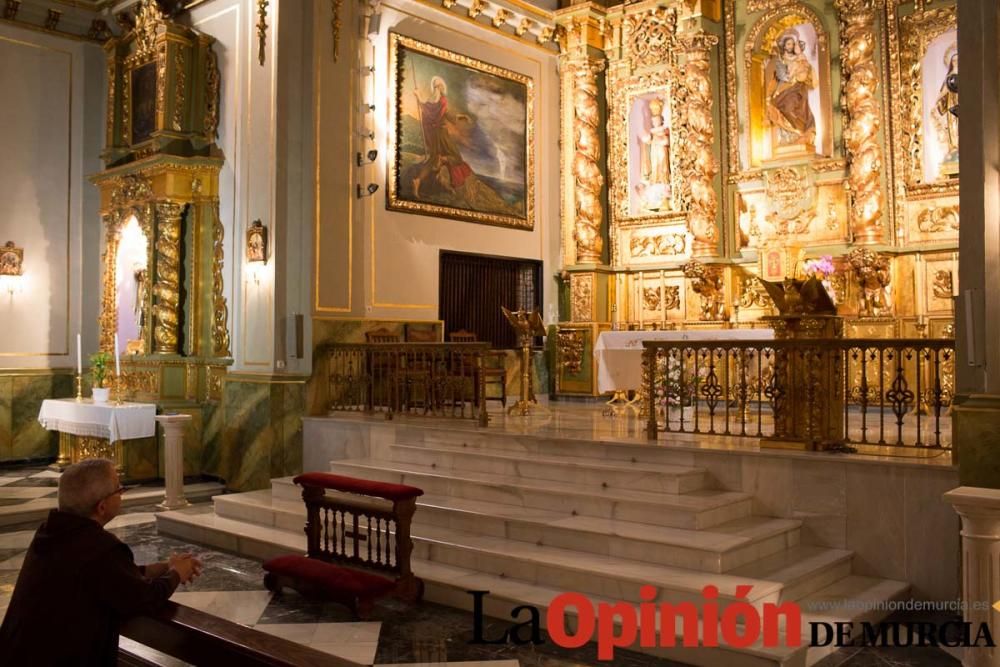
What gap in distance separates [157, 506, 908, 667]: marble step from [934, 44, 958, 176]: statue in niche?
6731mm

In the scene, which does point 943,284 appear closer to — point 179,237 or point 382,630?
point 382,630

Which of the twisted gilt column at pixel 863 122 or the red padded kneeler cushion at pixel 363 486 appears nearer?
the red padded kneeler cushion at pixel 363 486

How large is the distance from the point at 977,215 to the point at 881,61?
6.45m

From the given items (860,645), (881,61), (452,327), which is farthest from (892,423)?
(452,327)

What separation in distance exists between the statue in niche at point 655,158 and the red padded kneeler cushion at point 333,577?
8977 millimetres

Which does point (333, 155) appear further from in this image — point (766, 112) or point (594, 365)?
point (766, 112)

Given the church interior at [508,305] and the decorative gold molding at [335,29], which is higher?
the decorative gold molding at [335,29]

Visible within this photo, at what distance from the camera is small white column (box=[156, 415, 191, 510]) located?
8.75 meters

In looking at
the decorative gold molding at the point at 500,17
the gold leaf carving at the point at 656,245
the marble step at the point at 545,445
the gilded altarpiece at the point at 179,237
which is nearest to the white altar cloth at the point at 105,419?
the gilded altarpiece at the point at 179,237

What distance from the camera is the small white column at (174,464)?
875 cm

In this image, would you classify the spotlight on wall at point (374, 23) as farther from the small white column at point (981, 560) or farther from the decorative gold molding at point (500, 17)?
the small white column at point (981, 560)

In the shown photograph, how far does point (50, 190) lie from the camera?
12469 millimetres

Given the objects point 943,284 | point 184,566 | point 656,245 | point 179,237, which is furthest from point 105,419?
point 943,284

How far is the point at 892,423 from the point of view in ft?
29.0
